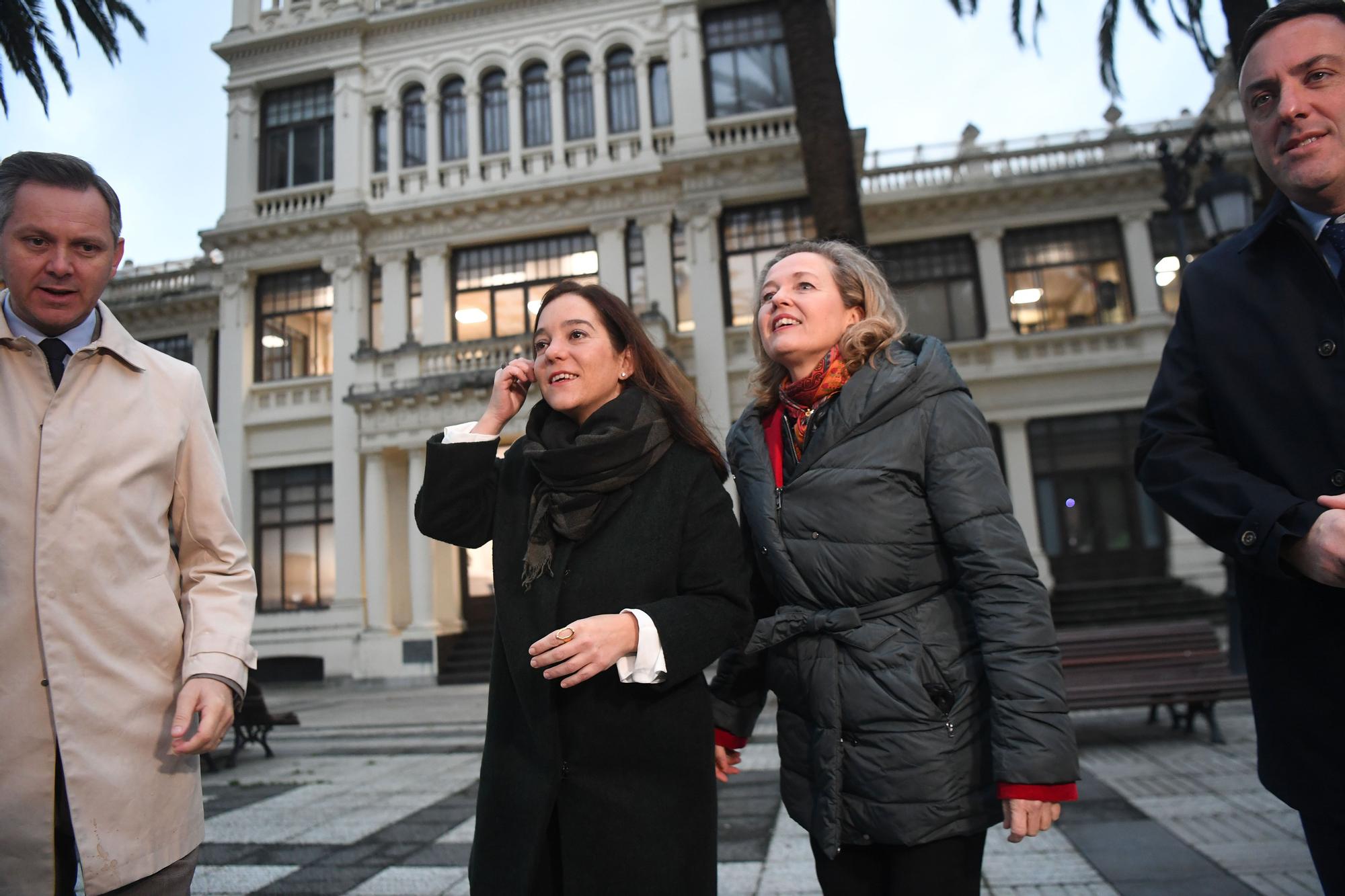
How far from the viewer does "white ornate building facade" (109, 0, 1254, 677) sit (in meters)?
18.4

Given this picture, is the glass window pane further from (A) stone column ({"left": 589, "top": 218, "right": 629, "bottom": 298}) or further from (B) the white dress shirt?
(B) the white dress shirt

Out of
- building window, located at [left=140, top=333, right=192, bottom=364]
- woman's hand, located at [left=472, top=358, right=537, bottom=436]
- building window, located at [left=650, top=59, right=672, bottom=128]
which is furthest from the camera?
building window, located at [left=140, top=333, right=192, bottom=364]

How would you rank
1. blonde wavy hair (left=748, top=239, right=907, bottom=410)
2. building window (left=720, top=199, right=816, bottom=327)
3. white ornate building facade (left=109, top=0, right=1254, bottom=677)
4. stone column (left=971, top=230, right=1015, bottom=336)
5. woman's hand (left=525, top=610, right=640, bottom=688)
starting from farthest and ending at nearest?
stone column (left=971, top=230, right=1015, bottom=336)
building window (left=720, top=199, right=816, bottom=327)
white ornate building facade (left=109, top=0, right=1254, bottom=677)
blonde wavy hair (left=748, top=239, right=907, bottom=410)
woman's hand (left=525, top=610, right=640, bottom=688)

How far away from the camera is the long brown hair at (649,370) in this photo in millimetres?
2389

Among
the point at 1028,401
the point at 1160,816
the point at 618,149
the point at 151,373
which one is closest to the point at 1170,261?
the point at 1028,401

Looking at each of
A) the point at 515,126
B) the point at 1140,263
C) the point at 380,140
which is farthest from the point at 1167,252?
the point at 380,140

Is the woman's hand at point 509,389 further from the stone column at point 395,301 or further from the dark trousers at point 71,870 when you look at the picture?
the stone column at point 395,301

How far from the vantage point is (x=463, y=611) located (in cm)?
1936

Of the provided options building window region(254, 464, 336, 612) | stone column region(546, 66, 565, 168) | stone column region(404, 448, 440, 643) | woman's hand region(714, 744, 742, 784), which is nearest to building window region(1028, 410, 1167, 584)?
stone column region(546, 66, 565, 168)

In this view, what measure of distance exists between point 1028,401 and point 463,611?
46.2ft

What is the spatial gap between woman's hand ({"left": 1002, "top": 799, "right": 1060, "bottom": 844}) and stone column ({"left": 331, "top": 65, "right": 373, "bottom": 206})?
21.4 meters

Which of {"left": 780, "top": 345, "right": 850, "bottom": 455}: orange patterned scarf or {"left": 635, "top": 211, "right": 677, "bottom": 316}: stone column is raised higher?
{"left": 635, "top": 211, "right": 677, "bottom": 316}: stone column

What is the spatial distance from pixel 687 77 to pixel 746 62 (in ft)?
5.28

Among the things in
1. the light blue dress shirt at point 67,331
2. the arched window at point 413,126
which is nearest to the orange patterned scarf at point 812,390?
the light blue dress shirt at point 67,331
